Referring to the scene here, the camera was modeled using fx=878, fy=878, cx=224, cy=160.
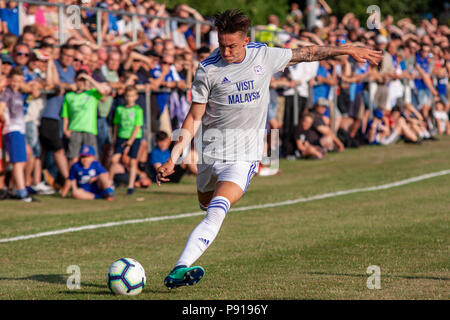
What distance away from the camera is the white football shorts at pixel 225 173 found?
25.0ft

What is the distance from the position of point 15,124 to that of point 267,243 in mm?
5482

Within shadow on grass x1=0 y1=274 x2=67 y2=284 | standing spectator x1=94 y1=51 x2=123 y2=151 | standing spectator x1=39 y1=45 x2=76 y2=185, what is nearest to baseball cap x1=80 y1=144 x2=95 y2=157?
standing spectator x1=39 y1=45 x2=76 y2=185

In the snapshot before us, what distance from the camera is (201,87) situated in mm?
7664

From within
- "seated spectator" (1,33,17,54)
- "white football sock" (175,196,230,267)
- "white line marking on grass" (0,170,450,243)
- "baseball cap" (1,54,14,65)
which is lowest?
"white line marking on grass" (0,170,450,243)

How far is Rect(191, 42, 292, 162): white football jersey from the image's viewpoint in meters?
7.68

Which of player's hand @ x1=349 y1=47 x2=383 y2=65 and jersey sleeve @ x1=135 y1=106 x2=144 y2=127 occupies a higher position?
player's hand @ x1=349 y1=47 x2=383 y2=65

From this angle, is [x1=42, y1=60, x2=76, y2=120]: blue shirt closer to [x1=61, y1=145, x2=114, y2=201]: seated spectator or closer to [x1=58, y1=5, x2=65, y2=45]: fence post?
[x1=61, y1=145, x2=114, y2=201]: seated spectator

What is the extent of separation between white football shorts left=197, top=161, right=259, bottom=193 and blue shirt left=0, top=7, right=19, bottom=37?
8594 mm

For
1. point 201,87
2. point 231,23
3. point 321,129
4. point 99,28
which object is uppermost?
point 231,23

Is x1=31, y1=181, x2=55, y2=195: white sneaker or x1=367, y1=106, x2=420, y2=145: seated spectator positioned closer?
x1=31, y1=181, x2=55, y2=195: white sneaker

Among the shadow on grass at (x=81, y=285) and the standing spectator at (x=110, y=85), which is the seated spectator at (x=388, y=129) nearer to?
the standing spectator at (x=110, y=85)

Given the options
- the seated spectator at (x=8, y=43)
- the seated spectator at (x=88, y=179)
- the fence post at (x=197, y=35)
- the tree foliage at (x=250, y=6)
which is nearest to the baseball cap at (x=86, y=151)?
the seated spectator at (x=88, y=179)

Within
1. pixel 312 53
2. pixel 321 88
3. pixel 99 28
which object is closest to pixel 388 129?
pixel 321 88

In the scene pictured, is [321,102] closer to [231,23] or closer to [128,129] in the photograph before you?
[128,129]
